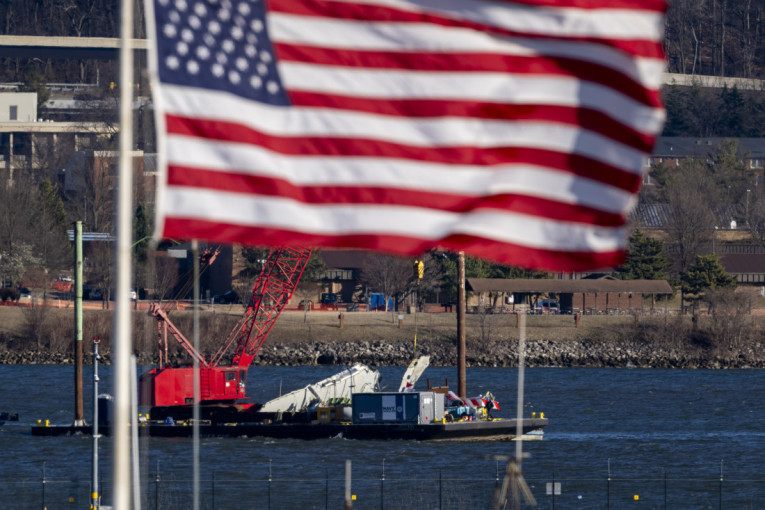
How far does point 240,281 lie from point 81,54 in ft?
217

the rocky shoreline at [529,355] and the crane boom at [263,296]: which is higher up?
the crane boom at [263,296]

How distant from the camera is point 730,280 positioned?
130 meters

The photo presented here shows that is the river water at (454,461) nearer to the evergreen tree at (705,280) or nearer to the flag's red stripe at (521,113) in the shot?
the flag's red stripe at (521,113)

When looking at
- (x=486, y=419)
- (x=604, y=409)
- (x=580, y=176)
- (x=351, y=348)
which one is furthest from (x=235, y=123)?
(x=351, y=348)

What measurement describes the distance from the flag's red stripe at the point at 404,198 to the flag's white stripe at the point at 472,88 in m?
0.81

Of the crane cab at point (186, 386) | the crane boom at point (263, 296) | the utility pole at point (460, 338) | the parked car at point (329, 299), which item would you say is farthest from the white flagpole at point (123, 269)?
the parked car at point (329, 299)

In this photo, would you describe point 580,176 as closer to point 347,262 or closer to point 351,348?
point 351,348

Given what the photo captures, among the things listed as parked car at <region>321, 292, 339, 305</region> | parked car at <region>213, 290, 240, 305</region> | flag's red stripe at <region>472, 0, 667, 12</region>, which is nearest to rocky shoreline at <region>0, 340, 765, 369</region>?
parked car at <region>213, 290, 240, 305</region>

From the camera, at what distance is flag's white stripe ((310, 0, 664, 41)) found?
38.5 feet

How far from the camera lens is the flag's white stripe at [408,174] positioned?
11359 millimetres

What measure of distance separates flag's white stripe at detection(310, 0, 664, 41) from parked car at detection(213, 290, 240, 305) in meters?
118

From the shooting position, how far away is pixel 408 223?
11.9 m

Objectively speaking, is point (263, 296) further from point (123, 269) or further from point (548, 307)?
point (123, 269)

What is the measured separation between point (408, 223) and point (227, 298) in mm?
119375
